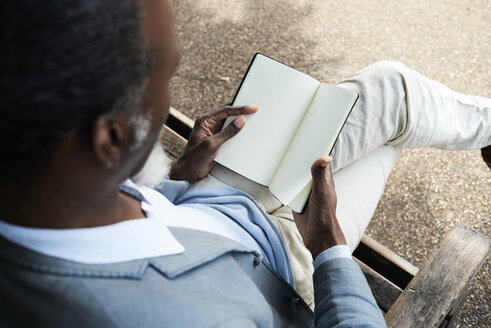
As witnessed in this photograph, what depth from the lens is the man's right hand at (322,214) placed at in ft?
3.21

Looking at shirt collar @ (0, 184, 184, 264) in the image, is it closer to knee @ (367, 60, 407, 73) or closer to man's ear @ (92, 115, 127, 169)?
man's ear @ (92, 115, 127, 169)

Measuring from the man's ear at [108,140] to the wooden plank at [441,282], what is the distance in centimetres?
76

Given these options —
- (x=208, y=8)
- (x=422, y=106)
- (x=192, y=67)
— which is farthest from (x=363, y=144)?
(x=208, y=8)

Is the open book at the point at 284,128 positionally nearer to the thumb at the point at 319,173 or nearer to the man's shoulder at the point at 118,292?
the thumb at the point at 319,173

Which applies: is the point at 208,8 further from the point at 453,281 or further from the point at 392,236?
the point at 453,281

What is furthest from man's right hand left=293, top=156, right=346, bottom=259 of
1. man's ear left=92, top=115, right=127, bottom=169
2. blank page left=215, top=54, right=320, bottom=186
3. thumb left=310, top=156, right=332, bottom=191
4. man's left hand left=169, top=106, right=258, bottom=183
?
man's ear left=92, top=115, right=127, bottom=169

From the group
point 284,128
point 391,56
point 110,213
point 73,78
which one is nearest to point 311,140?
point 284,128

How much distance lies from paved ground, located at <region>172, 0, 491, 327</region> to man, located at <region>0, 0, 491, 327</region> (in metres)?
0.83

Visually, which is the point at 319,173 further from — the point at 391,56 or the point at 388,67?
the point at 391,56

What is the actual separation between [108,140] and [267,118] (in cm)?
64

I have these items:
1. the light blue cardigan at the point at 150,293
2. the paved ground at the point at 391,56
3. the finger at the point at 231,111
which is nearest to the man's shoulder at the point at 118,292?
the light blue cardigan at the point at 150,293

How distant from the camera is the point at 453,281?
104 centimetres

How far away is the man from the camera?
44 centimetres

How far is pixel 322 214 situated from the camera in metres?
1.00
